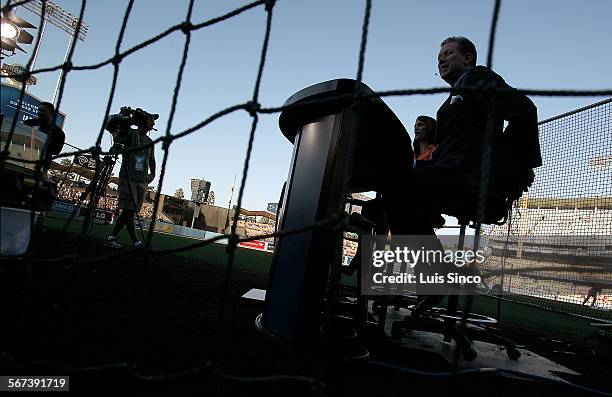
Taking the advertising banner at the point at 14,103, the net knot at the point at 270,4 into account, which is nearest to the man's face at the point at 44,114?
the net knot at the point at 270,4

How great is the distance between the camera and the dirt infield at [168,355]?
698 mm

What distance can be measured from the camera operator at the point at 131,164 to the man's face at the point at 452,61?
2640mm

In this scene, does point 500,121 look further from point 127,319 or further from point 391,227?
point 127,319

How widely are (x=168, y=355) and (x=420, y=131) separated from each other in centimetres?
227

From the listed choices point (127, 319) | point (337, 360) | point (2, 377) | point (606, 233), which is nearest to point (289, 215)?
point (337, 360)

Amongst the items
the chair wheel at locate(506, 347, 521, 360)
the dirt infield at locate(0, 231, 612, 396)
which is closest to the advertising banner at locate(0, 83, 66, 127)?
the dirt infield at locate(0, 231, 612, 396)

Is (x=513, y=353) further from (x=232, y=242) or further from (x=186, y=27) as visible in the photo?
(x=186, y=27)

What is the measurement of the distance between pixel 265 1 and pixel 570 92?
781 mm

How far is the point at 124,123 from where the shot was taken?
3.06 metres

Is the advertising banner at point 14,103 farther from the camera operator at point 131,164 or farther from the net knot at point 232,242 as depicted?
the net knot at point 232,242

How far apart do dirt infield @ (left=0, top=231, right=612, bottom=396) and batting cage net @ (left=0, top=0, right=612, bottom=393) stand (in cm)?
1

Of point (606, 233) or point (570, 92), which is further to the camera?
point (606, 233)

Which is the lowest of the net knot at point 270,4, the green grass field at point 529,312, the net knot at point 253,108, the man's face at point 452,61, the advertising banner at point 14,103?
the green grass field at point 529,312

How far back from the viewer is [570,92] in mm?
562
